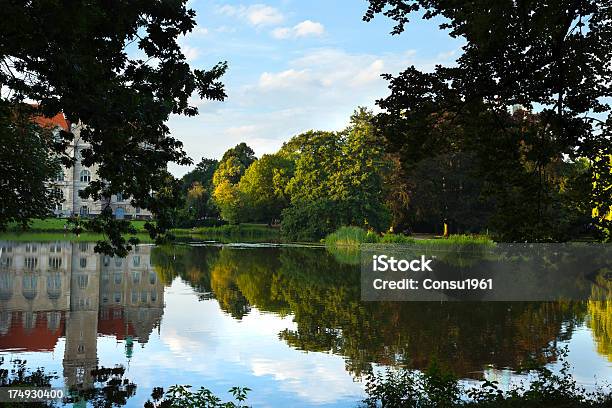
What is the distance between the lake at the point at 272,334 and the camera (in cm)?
1231

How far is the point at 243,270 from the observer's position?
111 feet

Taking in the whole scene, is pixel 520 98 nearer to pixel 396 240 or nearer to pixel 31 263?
pixel 31 263

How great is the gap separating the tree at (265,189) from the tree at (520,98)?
73.5 m

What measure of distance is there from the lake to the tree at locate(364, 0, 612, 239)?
4381mm

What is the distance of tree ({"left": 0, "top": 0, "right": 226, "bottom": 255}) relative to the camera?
244 inches

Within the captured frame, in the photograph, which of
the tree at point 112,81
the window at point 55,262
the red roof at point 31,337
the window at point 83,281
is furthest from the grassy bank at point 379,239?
the tree at point 112,81

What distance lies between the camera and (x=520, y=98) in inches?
403

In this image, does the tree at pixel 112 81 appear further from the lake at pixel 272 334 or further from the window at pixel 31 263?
the window at pixel 31 263

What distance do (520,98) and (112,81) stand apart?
6.34m

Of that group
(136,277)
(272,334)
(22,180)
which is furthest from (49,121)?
(272,334)

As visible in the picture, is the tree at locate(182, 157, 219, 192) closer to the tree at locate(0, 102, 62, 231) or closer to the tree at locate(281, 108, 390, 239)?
the tree at locate(281, 108, 390, 239)

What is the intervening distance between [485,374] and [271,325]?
7.38 metres

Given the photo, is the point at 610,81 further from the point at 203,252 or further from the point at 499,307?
the point at 203,252

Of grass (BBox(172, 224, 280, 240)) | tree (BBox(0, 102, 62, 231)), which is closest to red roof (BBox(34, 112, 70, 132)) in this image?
tree (BBox(0, 102, 62, 231))
